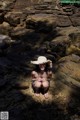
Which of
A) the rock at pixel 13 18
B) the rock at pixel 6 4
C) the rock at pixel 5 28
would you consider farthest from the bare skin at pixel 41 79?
the rock at pixel 6 4

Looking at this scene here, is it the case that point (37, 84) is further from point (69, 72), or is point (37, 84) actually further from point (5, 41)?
point (5, 41)

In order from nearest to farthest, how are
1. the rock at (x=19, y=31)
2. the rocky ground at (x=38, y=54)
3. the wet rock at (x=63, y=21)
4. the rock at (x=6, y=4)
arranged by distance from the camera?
the rocky ground at (x=38, y=54) < the rock at (x=19, y=31) < the wet rock at (x=63, y=21) < the rock at (x=6, y=4)

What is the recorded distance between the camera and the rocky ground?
20.8 ft

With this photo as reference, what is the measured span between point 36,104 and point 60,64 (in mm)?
2147

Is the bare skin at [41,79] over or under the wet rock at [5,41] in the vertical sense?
over

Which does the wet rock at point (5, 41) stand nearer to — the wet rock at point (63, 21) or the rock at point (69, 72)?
the wet rock at point (63, 21)

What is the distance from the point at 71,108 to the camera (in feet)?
21.0

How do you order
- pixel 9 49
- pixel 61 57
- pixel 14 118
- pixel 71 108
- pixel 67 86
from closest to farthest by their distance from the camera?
pixel 14 118, pixel 71 108, pixel 67 86, pixel 61 57, pixel 9 49

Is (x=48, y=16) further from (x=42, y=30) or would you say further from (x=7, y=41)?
(x=7, y=41)

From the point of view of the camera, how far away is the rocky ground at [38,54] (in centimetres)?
635

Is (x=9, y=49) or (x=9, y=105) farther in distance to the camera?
(x=9, y=49)

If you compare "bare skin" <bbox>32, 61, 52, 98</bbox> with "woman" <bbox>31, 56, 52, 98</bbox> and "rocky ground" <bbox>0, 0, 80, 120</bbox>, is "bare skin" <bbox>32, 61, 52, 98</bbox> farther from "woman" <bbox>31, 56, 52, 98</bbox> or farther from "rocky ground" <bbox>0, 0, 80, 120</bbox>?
"rocky ground" <bbox>0, 0, 80, 120</bbox>

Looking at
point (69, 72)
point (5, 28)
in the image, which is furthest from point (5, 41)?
point (69, 72)

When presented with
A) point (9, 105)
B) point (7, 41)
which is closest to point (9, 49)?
point (7, 41)
